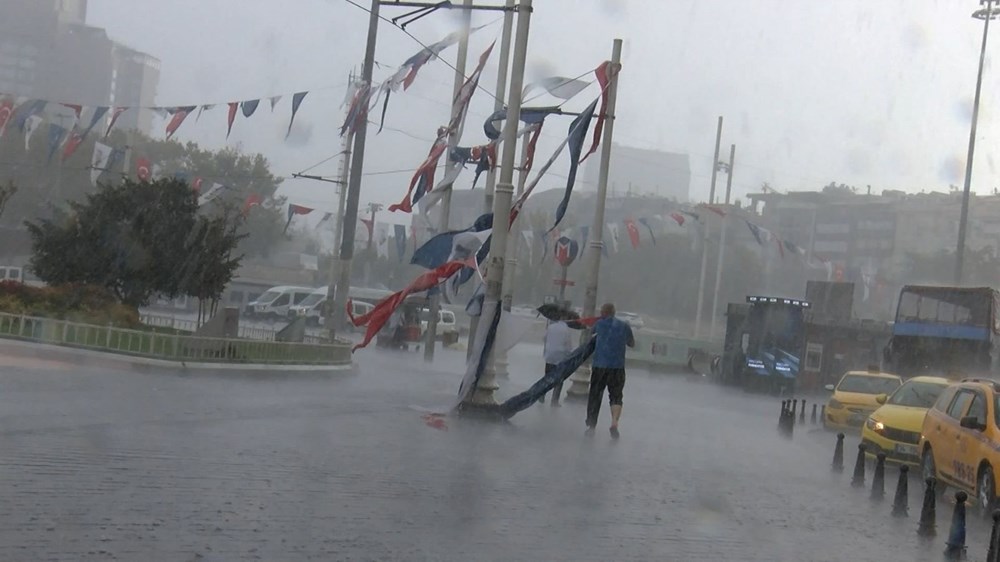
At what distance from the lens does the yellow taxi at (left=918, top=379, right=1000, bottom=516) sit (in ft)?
40.9

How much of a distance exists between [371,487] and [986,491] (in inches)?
267

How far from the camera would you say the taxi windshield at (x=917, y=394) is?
18.6 meters

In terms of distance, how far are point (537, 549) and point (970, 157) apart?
41.8m

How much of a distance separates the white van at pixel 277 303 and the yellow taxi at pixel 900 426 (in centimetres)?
4232

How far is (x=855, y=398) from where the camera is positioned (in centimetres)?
2472

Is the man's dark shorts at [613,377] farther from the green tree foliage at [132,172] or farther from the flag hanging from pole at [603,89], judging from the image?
the green tree foliage at [132,172]

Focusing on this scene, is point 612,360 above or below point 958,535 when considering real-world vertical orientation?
above

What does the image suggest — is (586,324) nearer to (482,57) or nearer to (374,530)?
(482,57)

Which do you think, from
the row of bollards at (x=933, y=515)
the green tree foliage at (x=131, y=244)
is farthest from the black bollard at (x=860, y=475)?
the green tree foliage at (x=131, y=244)

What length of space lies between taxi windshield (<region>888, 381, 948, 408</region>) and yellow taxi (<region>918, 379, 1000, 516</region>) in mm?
3438

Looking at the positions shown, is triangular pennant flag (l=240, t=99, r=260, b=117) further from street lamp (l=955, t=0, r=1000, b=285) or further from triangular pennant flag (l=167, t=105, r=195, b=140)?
street lamp (l=955, t=0, r=1000, b=285)

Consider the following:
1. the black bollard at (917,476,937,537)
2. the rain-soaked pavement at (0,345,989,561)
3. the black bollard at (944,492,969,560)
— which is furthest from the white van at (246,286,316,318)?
the black bollard at (944,492,969,560)

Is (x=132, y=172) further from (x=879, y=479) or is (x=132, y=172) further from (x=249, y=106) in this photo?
(x=879, y=479)

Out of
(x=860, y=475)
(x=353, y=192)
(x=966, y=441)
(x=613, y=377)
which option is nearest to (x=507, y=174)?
(x=613, y=377)
